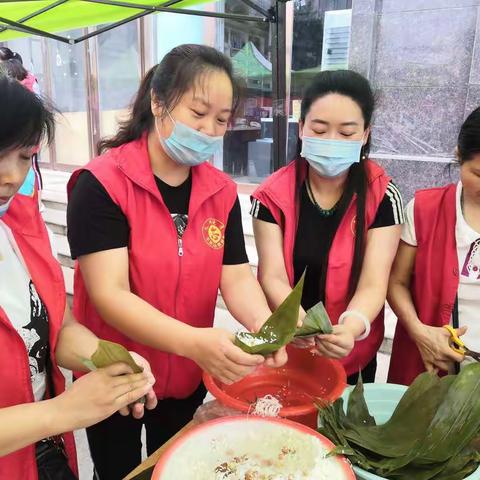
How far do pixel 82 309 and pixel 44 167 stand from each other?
846cm

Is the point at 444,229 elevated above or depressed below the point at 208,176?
below

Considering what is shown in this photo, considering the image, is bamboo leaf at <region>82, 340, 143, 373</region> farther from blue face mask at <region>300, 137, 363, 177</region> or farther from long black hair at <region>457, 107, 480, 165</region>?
long black hair at <region>457, 107, 480, 165</region>

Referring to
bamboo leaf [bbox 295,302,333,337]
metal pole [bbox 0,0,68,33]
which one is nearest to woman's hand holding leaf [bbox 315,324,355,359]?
bamboo leaf [bbox 295,302,333,337]

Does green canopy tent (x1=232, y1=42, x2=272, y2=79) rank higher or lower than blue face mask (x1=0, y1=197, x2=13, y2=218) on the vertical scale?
lower

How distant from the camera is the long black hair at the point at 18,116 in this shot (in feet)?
2.69

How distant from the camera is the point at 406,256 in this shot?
1.46 meters

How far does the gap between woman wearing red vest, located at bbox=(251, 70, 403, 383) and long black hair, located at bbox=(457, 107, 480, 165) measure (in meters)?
0.24

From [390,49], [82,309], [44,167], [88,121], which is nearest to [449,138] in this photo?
[390,49]

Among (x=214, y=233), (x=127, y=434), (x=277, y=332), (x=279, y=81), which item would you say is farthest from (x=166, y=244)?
(x=279, y=81)

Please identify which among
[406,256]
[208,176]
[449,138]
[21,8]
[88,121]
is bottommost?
[88,121]

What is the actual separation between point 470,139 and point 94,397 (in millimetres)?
1102

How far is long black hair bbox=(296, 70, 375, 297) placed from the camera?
1371 millimetres

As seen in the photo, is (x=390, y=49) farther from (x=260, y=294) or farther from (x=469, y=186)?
(x=260, y=294)

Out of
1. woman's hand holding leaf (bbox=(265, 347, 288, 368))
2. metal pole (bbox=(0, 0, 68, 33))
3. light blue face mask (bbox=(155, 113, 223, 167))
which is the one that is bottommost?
woman's hand holding leaf (bbox=(265, 347, 288, 368))
